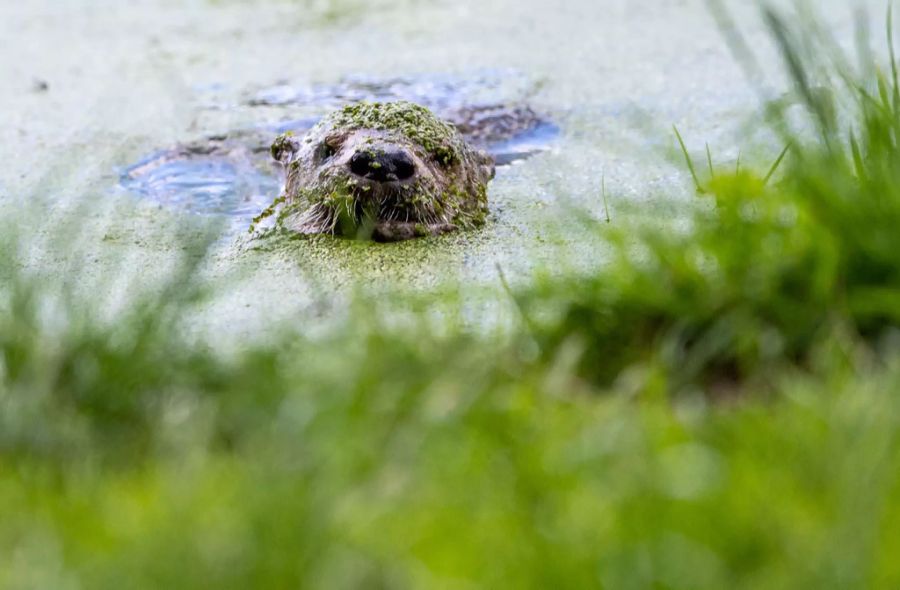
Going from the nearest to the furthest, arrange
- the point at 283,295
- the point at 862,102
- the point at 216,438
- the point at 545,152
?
the point at 216,438, the point at 862,102, the point at 283,295, the point at 545,152

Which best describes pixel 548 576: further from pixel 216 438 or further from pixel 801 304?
pixel 801 304

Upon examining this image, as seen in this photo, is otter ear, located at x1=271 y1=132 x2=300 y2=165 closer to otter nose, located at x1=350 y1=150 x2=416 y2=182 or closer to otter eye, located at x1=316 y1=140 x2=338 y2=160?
otter eye, located at x1=316 y1=140 x2=338 y2=160

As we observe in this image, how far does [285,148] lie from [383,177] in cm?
75

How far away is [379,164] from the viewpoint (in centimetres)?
320

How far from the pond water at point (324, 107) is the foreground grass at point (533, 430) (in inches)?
11.1

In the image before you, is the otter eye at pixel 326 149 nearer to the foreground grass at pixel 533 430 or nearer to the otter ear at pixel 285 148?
the otter ear at pixel 285 148

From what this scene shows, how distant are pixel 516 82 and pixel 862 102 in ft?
9.85

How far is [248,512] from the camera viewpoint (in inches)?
55.3

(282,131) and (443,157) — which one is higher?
(443,157)

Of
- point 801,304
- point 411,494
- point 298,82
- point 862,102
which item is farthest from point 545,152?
point 411,494

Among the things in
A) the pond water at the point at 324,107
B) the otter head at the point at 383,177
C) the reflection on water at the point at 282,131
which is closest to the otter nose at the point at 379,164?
the otter head at the point at 383,177

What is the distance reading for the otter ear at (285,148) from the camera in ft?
12.5

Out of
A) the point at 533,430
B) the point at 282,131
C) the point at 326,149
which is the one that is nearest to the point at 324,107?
the point at 282,131

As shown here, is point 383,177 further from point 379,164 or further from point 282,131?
point 282,131
